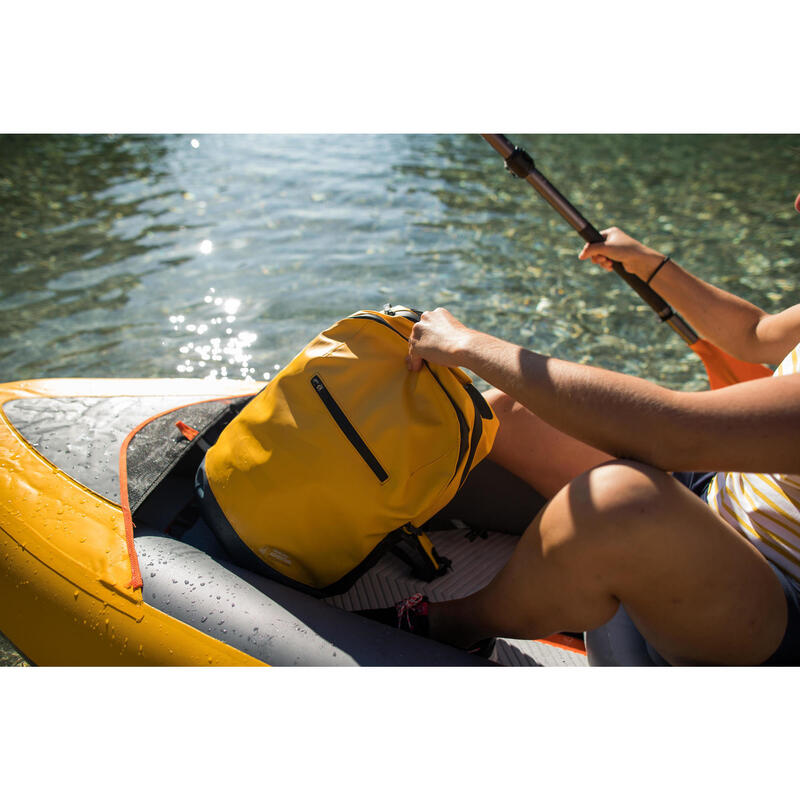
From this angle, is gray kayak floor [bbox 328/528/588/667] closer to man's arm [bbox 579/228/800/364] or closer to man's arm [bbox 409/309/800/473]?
man's arm [bbox 409/309/800/473]

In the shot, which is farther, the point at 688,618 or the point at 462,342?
the point at 462,342

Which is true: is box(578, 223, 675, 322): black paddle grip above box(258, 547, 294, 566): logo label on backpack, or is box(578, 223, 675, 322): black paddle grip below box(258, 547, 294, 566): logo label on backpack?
above

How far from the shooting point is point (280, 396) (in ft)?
5.28

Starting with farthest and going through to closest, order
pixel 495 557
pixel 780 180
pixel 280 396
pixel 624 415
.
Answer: pixel 780 180
pixel 495 557
pixel 280 396
pixel 624 415

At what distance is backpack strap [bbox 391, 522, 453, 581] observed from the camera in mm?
1879

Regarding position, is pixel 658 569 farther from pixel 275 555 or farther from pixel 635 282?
pixel 635 282

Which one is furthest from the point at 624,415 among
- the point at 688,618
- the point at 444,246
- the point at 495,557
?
the point at 444,246

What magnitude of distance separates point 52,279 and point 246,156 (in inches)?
118

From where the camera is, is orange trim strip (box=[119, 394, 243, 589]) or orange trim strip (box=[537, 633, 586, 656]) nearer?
orange trim strip (box=[119, 394, 243, 589])

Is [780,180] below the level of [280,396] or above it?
above

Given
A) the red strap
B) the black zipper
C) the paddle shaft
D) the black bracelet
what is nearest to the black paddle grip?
the paddle shaft

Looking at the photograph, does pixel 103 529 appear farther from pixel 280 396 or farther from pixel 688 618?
pixel 688 618

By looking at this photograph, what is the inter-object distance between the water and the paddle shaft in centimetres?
131

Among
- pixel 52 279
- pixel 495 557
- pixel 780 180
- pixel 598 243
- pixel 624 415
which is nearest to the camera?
pixel 624 415
